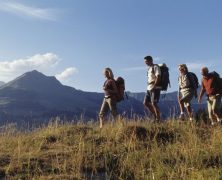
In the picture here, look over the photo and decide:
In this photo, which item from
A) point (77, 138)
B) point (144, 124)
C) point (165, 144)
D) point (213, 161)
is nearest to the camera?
point (213, 161)

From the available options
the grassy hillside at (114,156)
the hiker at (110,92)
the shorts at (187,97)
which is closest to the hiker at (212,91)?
the shorts at (187,97)

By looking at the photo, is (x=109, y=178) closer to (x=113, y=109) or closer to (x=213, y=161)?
(x=213, y=161)

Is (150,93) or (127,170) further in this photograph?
(150,93)

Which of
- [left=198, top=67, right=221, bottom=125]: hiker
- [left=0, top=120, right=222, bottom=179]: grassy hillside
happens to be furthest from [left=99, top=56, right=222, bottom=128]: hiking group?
[left=0, top=120, right=222, bottom=179]: grassy hillside

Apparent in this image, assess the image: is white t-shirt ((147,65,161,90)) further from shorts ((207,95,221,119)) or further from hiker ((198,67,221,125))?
shorts ((207,95,221,119))

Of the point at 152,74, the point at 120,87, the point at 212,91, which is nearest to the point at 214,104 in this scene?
the point at 212,91

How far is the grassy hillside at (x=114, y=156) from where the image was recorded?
754 cm

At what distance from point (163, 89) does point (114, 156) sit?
4.84 m

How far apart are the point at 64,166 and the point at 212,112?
A: 7.22 meters

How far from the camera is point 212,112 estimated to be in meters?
13.8

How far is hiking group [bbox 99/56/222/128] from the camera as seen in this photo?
43.2ft

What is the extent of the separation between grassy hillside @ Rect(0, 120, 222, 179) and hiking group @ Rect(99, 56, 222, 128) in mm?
2077

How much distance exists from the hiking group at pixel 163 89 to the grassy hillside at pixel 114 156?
6.82 feet

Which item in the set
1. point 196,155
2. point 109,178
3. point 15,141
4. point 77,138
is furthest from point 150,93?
point 109,178
